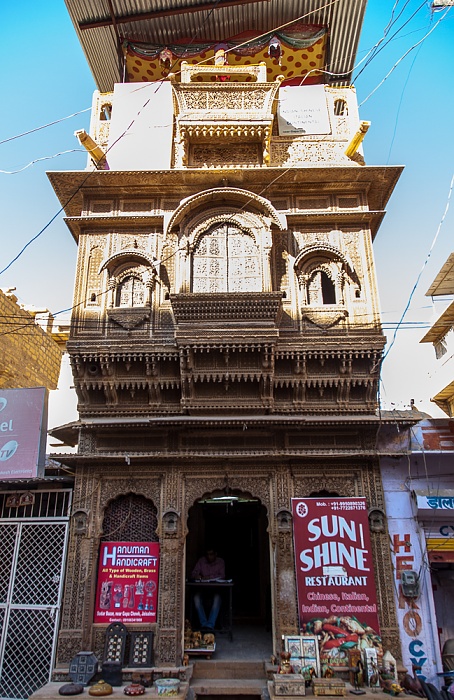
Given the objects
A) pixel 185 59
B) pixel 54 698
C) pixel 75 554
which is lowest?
pixel 54 698

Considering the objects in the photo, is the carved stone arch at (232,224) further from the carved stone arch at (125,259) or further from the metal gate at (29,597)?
the metal gate at (29,597)

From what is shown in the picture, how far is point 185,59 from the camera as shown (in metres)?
13.5

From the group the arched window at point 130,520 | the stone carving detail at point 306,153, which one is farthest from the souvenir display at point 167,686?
the stone carving detail at point 306,153

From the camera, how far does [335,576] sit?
29.4 feet

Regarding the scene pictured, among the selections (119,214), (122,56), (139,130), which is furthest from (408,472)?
(122,56)

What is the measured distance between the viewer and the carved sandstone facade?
9.52 metres

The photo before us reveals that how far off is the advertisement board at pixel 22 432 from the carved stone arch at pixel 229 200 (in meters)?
4.62

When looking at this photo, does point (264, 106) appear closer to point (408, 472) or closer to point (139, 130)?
point (139, 130)

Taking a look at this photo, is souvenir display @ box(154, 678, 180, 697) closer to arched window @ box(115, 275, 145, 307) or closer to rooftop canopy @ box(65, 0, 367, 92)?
arched window @ box(115, 275, 145, 307)

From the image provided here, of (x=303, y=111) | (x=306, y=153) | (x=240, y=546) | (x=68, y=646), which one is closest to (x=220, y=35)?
(x=303, y=111)

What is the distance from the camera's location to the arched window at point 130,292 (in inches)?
429

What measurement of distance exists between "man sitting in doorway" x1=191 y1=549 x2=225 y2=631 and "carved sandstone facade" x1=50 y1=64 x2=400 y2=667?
45.7 inches

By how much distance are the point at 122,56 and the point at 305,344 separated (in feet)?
32.0

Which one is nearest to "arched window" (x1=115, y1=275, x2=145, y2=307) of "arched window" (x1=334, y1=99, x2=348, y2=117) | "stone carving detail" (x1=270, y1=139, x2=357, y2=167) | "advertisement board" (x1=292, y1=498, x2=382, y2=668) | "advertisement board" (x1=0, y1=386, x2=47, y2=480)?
"advertisement board" (x1=0, y1=386, x2=47, y2=480)
